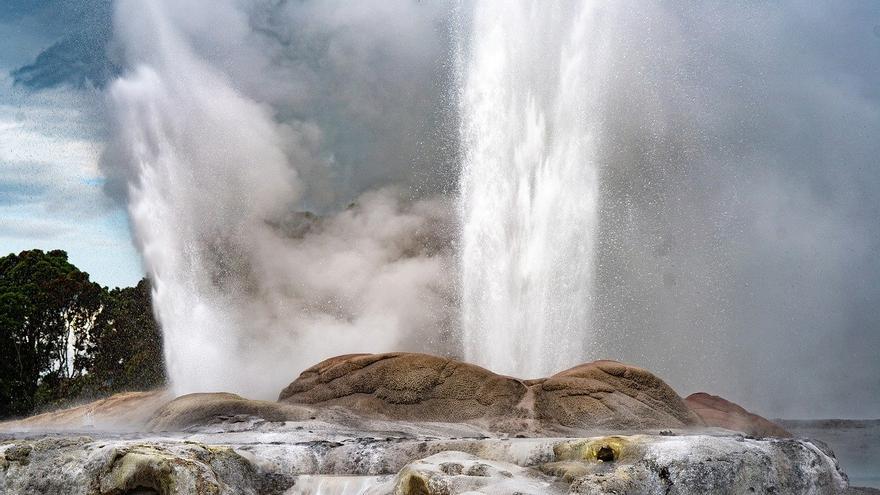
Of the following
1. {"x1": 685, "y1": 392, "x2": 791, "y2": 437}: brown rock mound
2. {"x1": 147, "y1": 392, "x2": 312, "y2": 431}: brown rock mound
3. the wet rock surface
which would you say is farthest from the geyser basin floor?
{"x1": 685, "y1": 392, "x2": 791, "y2": 437}: brown rock mound

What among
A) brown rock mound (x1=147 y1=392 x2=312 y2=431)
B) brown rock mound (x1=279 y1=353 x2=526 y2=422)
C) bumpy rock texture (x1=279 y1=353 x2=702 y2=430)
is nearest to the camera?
brown rock mound (x1=147 y1=392 x2=312 y2=431)

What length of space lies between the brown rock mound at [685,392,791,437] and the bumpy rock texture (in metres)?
1.05

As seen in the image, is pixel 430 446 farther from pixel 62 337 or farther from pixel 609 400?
pixel 62 337

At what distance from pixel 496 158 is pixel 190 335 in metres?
9.44

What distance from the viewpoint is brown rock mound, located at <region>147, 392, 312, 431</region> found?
15188mm

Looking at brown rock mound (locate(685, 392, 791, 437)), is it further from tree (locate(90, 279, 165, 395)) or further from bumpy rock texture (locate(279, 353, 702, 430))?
tree (locate(90, 279, 165, 395))

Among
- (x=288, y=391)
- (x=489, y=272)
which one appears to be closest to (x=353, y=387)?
(x=288, y=391)

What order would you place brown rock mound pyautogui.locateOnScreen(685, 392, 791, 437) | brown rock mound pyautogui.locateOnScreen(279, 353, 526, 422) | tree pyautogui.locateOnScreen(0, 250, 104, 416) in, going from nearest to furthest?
brown rock mound pyautogui.locateOnScreen(279, 353, 526, 422) → brown rock mound pyautogui.locateOnScreen(685, 392, 791, 437) → tree pyautogui.locateOnScreen(0, 250, 104, 416)

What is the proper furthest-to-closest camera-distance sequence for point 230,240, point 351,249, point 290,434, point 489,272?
Answer: point 351,249 → point 230,240 → point 489,272 → point 290,434

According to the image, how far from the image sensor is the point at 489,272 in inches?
863

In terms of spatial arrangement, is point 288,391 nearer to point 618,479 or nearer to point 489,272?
point 489,272

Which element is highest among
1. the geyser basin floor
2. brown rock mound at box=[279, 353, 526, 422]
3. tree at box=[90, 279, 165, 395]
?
tree at box=[90, 279, 165, 395]

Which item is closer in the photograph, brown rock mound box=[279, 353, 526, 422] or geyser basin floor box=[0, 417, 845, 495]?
geyser basin floor box=[0, 417, 845, 495]

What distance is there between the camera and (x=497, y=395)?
1666cm
